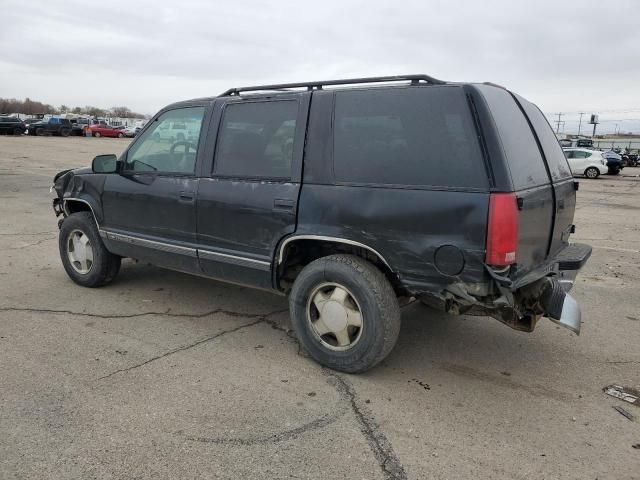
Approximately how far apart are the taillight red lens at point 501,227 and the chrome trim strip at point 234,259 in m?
1.62

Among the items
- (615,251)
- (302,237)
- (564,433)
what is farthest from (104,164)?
(615,251)

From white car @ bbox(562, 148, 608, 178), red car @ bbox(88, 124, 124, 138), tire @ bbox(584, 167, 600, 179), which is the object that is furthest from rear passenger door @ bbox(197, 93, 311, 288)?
red car @ bbox(88, 124, 124, 138)

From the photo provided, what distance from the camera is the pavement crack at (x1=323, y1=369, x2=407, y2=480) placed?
2.63 m

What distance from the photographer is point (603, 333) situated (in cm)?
453

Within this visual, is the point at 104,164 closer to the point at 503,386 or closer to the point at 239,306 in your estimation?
the point at 239,306

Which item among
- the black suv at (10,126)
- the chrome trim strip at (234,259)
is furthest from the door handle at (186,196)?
the black suv at (10,126)

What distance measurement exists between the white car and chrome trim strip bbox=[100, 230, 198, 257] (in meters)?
27.7

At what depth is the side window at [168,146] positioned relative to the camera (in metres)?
4.39

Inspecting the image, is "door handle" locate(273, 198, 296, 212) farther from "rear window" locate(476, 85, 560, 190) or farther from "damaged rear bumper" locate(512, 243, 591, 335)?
"damaged rear bumper" locate(512, 243, 591, 335)

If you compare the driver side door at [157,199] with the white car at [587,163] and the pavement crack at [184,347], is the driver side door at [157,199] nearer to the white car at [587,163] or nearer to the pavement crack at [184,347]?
the pavement crack at [184,347]

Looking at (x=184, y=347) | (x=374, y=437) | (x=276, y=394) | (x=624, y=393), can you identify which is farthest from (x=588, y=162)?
(x=374, y=437)

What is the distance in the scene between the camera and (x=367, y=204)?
338 cm

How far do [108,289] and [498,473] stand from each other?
4093 millimetres

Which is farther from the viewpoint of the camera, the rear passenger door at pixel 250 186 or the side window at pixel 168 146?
the side window at pixel 168 146
